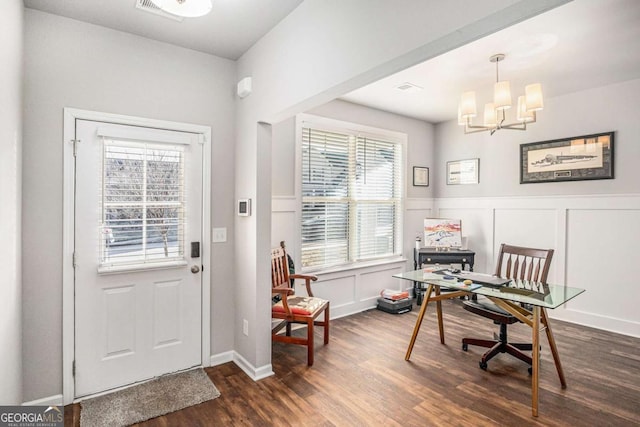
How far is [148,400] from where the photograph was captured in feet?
7.91

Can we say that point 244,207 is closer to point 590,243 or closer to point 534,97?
point 534,97

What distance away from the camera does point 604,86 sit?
3785 millimetres

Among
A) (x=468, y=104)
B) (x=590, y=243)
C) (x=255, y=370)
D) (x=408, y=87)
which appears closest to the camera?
→ (x=255, y=370)

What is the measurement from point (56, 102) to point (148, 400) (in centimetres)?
218

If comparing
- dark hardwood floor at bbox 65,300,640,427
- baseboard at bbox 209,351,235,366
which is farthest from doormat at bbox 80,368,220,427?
baseboard at bbox 209,351,235,366

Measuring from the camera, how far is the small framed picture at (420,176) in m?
5.21

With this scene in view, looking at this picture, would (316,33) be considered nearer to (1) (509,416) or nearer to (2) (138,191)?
(2) (138,191)

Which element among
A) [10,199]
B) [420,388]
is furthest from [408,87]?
[10,199]

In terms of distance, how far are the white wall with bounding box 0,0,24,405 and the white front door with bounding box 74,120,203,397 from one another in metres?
0.35

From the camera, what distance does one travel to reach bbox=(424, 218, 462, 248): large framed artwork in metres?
4.79

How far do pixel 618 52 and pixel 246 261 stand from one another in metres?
3.70

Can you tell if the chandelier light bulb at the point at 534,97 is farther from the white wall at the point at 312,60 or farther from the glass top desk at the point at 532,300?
the white wall at the point at 312,60

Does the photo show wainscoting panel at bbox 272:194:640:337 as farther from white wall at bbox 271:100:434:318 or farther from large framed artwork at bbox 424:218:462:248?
large framed artwork at bbox 424:218:462:248

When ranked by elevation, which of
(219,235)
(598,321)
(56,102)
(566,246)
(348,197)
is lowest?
(598,321)
